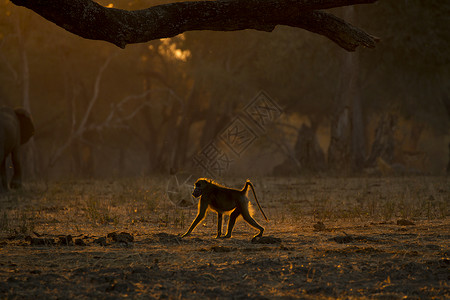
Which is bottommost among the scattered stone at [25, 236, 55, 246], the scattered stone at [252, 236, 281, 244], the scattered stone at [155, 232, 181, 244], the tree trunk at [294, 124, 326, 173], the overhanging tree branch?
the scattered stone at [25, 236, 55, 246]

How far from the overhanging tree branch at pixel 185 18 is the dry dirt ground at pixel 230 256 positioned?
2443 millimetres

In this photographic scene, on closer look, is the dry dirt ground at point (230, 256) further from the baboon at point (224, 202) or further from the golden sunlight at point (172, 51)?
the golden sunlight at point (172, 51)

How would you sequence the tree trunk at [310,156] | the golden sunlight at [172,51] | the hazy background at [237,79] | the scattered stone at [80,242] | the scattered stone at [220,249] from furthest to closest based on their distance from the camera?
the golden sunlight at [172,51], the tree trunk at [310,156], the hazy background at [237,79], the scattered stone at [80,242], the scattered stone at [220,249]

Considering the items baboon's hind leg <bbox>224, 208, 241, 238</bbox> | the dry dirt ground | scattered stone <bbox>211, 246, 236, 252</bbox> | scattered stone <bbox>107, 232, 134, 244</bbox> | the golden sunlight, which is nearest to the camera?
the dry dirt ground

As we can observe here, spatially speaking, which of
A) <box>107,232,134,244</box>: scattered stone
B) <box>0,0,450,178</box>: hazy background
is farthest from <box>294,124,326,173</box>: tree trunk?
<box>107,232,134,244</box>: scattered stone

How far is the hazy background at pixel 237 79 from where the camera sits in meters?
21.5

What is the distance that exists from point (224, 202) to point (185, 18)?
2322 mm

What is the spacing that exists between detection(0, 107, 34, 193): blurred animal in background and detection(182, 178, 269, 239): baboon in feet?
27.6

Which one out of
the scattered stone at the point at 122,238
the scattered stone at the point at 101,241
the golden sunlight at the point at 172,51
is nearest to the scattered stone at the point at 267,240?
the scattered stone at the point at 122,238

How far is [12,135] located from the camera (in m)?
14.6

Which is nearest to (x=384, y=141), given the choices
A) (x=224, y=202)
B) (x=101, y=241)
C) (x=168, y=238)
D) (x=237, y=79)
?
(x=237, y=79)

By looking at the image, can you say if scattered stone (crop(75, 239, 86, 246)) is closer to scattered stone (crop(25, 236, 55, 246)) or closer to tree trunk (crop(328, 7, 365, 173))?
scattered stone (crop(25, 236, 55, 246))

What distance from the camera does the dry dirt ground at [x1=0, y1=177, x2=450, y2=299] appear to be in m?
4.57

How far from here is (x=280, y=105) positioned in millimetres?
27625
